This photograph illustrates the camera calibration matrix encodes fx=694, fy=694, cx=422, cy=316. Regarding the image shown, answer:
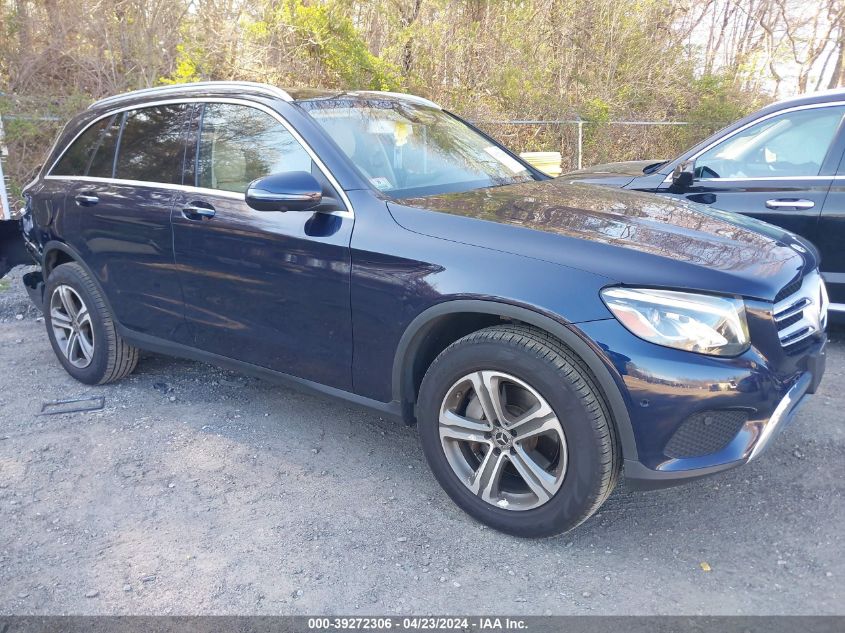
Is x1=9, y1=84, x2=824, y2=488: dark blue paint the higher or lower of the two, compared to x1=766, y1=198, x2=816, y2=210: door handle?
lower

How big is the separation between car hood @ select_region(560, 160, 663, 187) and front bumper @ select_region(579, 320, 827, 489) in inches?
124

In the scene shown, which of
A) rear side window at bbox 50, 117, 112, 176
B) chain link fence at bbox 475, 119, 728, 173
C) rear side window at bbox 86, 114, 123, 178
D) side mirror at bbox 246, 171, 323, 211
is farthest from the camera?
chain link fence at bbox 475, 119, 728, 173

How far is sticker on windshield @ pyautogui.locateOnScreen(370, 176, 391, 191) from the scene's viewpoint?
316cm

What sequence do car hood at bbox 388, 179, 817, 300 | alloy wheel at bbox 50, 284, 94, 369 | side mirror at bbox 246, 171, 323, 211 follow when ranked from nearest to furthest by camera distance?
car hood at bbox 388, 179, 817, 300 < side mirror at bbox 246, 171, 323, 211 < alloy wheel at bbox 50, 284, 94, 369

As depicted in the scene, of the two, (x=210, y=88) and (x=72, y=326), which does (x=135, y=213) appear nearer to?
(x=210, y=88)

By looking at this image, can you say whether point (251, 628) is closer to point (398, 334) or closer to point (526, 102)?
point (398, 334)

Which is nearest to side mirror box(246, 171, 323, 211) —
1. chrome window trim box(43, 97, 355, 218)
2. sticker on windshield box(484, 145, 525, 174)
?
chrome window trim box(43, 97, 355, 218)

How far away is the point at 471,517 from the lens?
2.94 meters

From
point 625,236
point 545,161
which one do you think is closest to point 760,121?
point 625,236

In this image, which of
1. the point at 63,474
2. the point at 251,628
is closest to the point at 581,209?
the point at 251,628

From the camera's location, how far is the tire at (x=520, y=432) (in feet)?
8.19

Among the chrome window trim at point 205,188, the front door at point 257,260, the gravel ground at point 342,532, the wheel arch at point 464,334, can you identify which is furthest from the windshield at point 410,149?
the gravel ground at point 342,532

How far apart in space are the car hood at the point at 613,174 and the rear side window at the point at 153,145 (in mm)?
2976

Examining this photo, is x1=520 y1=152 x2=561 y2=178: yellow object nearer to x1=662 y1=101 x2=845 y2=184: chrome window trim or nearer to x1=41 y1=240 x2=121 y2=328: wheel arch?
x1=662 y1=101 x2=845 y2=184: chrome window trim
